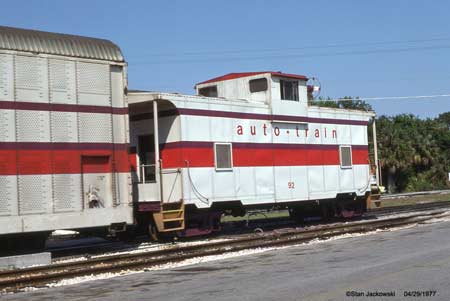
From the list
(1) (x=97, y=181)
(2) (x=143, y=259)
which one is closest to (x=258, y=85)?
(1) (x=97, y=181)

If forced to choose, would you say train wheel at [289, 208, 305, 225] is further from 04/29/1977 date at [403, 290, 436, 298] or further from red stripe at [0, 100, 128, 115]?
04/29/1977 date at [403, 290, 436, 298]

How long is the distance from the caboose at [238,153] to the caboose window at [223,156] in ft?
0.09

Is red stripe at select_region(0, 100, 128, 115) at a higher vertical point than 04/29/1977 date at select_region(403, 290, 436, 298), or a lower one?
higher

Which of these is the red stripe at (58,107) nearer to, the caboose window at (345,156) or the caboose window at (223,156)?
the caboose window at (223,156)

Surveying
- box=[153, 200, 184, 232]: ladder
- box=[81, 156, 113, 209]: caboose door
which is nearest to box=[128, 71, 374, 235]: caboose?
box=[153, 200, 184, 232]: ladder

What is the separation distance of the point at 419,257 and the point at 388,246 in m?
2.20

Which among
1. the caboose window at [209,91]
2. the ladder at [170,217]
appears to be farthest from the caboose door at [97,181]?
the caboose window at [209,91]

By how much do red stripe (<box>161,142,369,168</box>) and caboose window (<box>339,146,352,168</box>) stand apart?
211mm

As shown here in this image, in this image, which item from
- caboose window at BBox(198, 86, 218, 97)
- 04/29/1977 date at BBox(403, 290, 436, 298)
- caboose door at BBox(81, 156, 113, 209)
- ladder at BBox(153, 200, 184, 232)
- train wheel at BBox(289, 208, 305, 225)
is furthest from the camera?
train wheel at BBox(289, 208, 305, 225)

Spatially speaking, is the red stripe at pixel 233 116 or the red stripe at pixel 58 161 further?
the red stripe at pixel 233 116

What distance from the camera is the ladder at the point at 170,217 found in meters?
16.4

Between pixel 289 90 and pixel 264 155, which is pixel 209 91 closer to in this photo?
pixel 289 90

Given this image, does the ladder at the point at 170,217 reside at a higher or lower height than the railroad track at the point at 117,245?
higher

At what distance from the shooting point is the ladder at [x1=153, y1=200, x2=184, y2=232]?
16.4m
